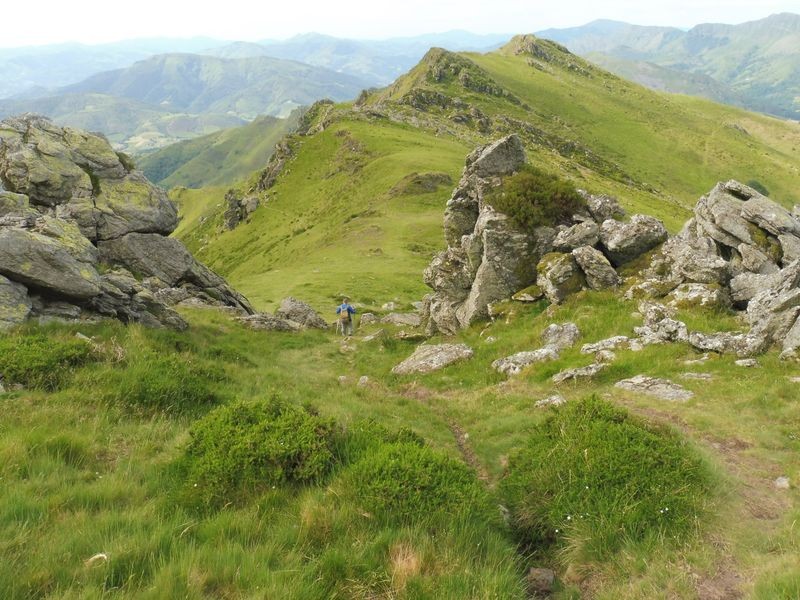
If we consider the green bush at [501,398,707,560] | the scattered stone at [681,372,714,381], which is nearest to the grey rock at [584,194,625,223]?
the scattered stone at [681,372,714,381]

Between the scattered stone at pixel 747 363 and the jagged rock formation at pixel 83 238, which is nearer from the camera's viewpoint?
the scattered stone at pixel 747 363

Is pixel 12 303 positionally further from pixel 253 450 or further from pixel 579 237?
pixel 579 237

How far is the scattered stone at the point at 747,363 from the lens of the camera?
1512 cm

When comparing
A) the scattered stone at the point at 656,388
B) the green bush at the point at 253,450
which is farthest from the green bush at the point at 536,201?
the green bush at the point at 253,450

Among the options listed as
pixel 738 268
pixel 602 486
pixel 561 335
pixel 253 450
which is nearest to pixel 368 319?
pixel 561 335

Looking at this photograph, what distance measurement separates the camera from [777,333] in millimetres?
15922

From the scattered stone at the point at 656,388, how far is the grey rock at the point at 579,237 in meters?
10.9

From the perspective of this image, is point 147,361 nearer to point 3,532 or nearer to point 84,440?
point 84,440

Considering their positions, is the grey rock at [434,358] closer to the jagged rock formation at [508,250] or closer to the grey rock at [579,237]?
the jagged rock formation at [508,250]

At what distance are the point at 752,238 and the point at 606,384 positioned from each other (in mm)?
11787

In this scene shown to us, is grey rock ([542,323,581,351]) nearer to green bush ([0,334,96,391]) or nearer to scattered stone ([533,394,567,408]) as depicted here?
scattered stone ([533,394,567,408])

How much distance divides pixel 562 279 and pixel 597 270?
164 centimetres

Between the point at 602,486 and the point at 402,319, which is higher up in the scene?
the point at 602,486

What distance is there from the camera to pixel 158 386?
1177 cm
